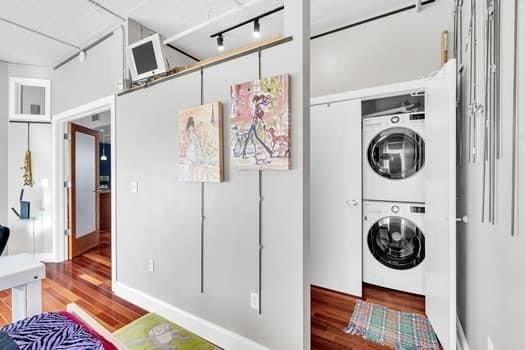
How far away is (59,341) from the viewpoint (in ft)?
3.15

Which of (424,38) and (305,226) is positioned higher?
(424,38)

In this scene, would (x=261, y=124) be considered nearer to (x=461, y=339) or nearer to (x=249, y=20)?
(x=249, y=20)

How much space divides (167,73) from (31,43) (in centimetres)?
217

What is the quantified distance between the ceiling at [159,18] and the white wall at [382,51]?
0.17m

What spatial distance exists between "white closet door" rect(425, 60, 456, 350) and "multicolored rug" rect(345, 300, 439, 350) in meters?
0.14

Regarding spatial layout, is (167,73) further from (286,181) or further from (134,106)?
(286,181)

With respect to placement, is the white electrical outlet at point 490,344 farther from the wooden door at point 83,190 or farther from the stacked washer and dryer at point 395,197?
the wooden door at point 83,190

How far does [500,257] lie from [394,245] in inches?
66.8

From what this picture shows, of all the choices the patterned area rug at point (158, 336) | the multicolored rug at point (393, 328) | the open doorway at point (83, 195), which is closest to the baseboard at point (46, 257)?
the open doorway at point (83, 195)

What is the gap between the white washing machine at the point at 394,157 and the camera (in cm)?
266

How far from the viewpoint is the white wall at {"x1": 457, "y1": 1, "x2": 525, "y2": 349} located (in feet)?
3.25

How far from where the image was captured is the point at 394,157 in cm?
278

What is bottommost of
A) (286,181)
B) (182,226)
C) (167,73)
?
(182,226)

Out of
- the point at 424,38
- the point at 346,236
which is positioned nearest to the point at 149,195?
the point at 346,236
